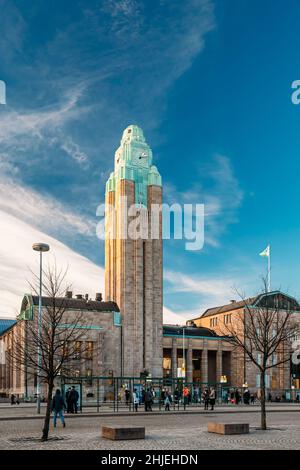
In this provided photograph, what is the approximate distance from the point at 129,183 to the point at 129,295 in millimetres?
18356

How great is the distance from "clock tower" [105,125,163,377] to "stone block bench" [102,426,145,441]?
72207 mm

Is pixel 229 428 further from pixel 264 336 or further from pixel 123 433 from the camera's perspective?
pixel 264 336

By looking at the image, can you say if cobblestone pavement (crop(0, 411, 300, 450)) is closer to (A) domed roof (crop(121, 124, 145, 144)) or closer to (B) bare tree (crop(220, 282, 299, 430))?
(B) bare tree (crop(220, 282, 299, 430))

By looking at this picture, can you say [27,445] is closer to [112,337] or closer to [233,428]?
[233,428]

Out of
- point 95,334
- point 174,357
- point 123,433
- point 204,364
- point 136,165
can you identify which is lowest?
point 204,364

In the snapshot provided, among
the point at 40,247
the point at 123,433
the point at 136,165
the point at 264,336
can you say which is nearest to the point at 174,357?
the point at 136,165

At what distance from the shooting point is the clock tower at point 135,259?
95062mm

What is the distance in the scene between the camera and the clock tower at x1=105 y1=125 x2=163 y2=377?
95.1 meters

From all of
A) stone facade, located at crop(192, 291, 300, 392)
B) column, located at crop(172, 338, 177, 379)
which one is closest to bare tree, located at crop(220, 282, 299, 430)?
stone facade, located at crop(192, 291, 300, 392)

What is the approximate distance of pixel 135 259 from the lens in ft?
318

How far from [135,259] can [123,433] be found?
76.5 meters

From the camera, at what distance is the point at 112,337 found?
92.7m

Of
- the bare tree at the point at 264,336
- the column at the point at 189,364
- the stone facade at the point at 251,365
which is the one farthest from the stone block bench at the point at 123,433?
the column at the point at 189,364
